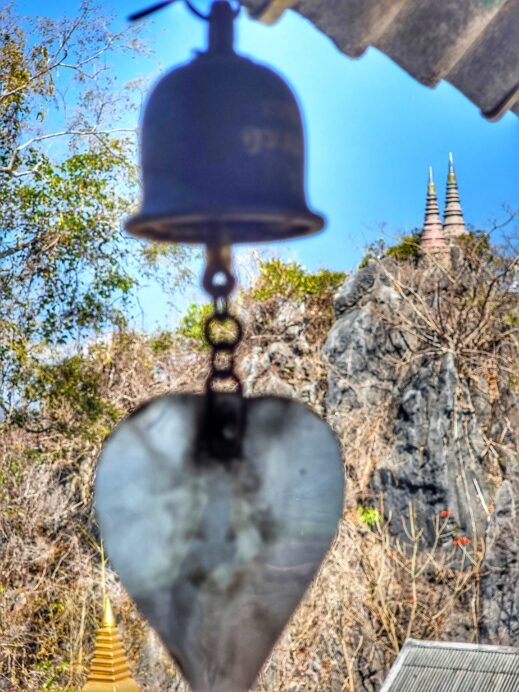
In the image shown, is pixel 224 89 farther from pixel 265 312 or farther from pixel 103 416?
pixel 265 312

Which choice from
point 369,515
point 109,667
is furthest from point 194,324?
point 109,667

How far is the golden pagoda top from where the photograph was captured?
591 cm

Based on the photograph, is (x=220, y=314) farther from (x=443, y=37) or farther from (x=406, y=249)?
(x=406, y=249)

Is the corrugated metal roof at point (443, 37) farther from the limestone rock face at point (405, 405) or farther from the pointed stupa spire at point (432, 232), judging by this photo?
the pointed stupa spire at point (432, 232)

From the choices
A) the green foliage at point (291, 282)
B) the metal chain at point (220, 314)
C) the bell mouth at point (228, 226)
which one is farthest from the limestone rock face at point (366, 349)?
the metal chain at point (220, 314)

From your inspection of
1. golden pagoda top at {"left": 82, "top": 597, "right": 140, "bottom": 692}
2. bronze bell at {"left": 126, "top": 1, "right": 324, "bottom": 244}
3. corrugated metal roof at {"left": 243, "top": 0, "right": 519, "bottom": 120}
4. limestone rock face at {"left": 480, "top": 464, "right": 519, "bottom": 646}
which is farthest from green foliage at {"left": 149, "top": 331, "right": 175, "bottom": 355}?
bronze bell at {"left": 126, "top": 1, "right": 324, "bottom": 244}

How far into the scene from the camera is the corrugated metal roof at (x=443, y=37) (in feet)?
4.39

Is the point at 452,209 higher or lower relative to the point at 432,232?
higher

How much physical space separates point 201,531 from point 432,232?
11.5 m

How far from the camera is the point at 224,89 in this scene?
114cm

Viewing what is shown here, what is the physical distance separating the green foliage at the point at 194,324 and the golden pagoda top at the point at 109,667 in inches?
199

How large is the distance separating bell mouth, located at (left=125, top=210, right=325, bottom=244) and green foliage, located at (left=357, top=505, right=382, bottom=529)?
28.2ft

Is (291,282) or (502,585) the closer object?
(502,585)

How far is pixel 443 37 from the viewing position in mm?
1388
